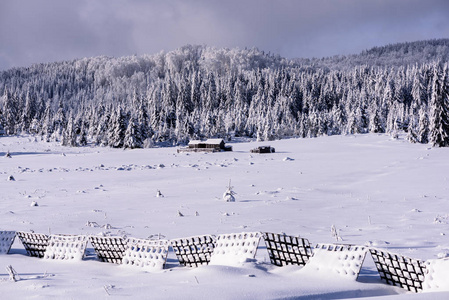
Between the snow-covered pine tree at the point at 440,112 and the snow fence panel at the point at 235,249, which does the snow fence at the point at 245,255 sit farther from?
the snow-covered pine tree at the point at 440,112

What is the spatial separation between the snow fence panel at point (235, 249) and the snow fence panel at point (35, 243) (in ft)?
19.0

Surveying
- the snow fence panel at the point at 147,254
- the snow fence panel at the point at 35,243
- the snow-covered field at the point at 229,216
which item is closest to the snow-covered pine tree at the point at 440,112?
the snow-covered field at the point at 229,216

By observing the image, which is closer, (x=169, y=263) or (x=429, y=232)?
(x=169, y=263)

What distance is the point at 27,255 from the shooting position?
13.0 m

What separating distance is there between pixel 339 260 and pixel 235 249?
270 centimetres

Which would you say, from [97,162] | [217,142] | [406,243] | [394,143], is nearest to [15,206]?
[406,243]

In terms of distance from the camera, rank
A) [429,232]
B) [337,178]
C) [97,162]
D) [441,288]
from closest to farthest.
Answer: [441,288]
[429,232]
[337,178]
[97,162]

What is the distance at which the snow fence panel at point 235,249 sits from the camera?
10.3 meters

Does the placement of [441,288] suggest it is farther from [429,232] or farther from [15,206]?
[15,206]

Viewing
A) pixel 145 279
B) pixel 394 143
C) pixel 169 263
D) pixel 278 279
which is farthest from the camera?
pixel 394 143

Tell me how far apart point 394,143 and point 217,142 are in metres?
32.2

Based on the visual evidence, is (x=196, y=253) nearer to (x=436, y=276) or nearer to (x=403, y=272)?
(x=403, y=272)

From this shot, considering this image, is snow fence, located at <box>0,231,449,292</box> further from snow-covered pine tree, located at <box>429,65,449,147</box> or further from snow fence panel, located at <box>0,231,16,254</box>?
snow-covered pine tree, located at <box>429,65,449,147</box>

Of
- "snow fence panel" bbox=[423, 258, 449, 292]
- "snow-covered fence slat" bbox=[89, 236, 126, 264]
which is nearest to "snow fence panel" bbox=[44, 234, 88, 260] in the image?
"snow-covered fence slat" bbox=[89, 236, 126, 264]
